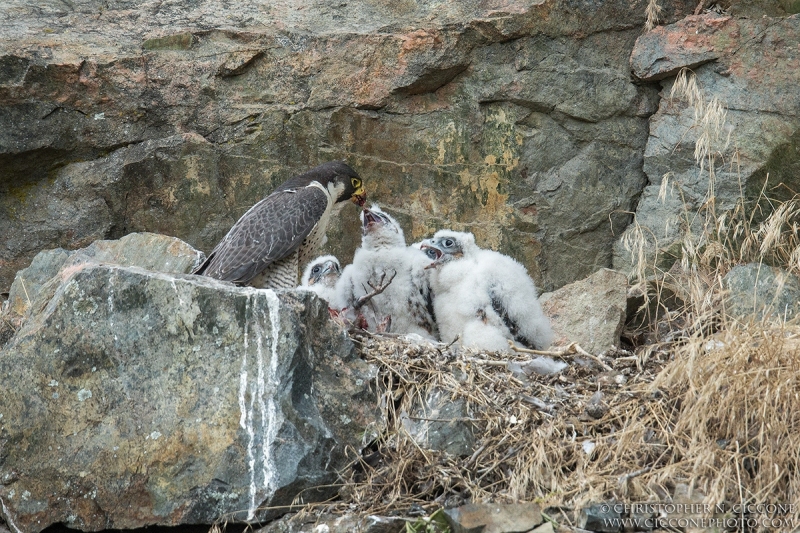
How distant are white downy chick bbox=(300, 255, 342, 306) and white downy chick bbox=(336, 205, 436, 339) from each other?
205mm

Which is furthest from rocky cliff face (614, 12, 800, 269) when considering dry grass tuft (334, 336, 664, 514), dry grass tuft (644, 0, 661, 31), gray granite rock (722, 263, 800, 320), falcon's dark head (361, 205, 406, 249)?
dry grass tuft (334, 336, 664, 514)

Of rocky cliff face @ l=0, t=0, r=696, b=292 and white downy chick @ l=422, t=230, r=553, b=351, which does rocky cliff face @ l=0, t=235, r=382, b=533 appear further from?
rocky cliff face @ l=0, t=0, r=696, b=292

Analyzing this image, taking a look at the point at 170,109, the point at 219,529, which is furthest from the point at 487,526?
the point at 170,109

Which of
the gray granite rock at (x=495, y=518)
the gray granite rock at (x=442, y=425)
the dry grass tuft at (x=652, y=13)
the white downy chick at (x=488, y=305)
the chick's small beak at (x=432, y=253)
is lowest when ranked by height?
the gray granite rock at (x=495, y=518)

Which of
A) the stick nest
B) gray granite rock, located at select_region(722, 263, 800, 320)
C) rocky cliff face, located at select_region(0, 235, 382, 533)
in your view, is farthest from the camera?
gray granite rock, located at select_region(722, 263, 800, 320)

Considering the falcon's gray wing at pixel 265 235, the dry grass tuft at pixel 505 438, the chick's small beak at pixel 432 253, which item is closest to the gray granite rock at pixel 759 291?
the dry grass tuft at pixel 505 438

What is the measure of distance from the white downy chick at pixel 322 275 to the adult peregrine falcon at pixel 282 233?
77mm

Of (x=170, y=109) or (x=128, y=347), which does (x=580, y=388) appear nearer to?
(x=128, y=347)

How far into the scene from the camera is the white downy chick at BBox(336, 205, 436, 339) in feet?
18.1

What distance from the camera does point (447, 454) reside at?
4.27 metres

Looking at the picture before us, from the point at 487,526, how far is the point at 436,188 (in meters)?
3.13

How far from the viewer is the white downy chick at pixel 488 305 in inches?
208

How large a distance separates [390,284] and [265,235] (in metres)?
0.75

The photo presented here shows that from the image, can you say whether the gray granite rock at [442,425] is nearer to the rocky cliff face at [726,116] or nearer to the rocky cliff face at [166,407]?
the rocky cliff face at [166,407]
